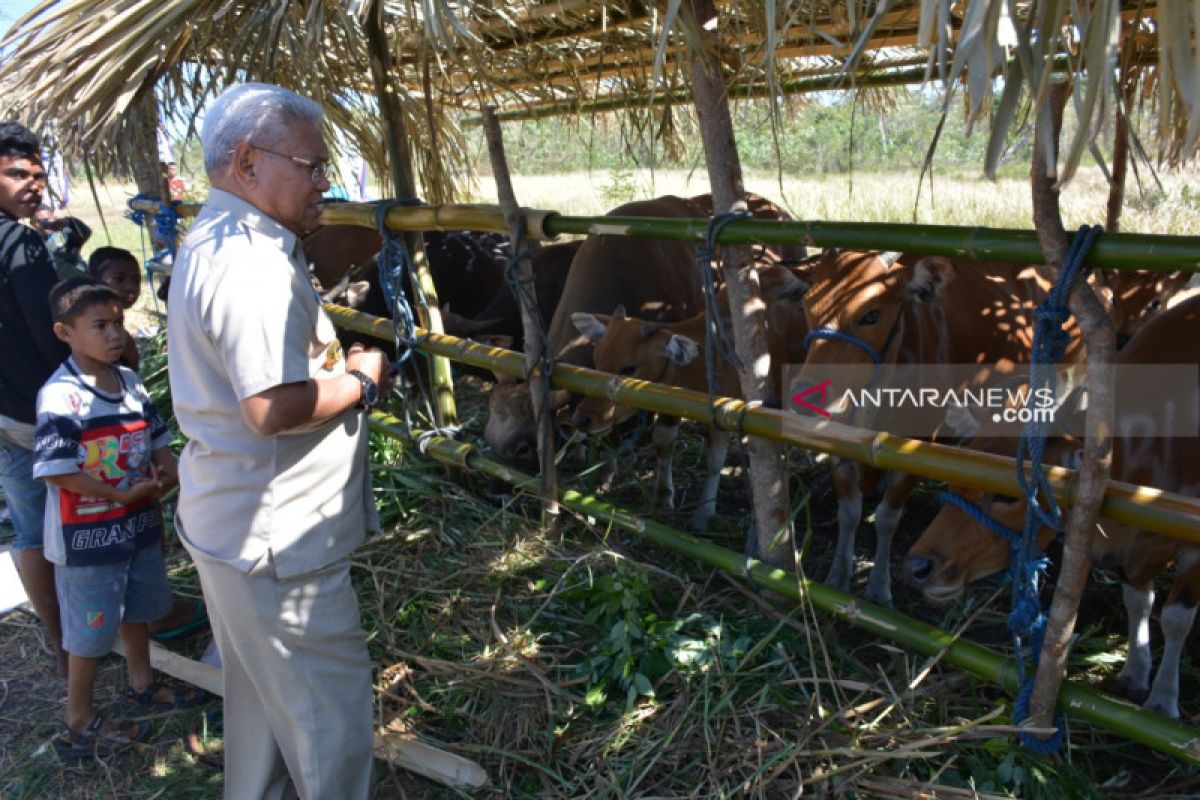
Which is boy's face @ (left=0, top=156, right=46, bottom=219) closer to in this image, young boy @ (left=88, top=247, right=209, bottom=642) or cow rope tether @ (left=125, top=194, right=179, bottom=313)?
young boy @ (left=88, top=247, right=209, bottom=642)

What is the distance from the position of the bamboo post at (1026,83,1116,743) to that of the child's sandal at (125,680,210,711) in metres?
3.01

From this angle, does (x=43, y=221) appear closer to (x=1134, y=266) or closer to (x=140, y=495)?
(x=140, y=495)

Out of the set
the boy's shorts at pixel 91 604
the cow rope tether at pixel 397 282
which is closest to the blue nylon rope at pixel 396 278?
the cow rope tether at pixel 397 282

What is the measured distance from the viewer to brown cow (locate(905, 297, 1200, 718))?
9.84 ft

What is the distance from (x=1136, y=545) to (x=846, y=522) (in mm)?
1228

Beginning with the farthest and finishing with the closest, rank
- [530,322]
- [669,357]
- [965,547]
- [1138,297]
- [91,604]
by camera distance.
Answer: [1138,297], [669,357], [530,322], [91,604], [965,547]

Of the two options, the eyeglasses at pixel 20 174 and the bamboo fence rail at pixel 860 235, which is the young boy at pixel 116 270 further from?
the bamboo fence rail at pixel 860 235

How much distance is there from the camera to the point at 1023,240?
236 centimetres

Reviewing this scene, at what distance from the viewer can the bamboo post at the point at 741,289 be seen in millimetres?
3111

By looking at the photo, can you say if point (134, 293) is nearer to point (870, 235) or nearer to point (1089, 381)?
point (870, 235)

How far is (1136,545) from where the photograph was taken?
305 centimetres

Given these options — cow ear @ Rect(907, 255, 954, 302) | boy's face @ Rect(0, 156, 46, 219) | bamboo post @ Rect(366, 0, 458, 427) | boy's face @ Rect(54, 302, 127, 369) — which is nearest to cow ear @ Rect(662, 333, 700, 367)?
cow ear @ Rect(907, 255, 954, 302)

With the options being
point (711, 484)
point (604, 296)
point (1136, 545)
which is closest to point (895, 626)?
point (1136, 545)

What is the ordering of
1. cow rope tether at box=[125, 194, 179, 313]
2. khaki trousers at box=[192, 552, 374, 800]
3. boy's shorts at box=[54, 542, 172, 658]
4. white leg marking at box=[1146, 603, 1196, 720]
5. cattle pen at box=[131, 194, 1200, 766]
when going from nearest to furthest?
cattle pen at box=[131, 194, 1200, 766]
khaki trousers at box=[192, 552, 374, 800]
white leg marking at box=[1146, 603, 1196, 720]
boy's shorts at box=[54, 542, 172, 658]
cow rope tether at box=[125, 194, 179, 313]
